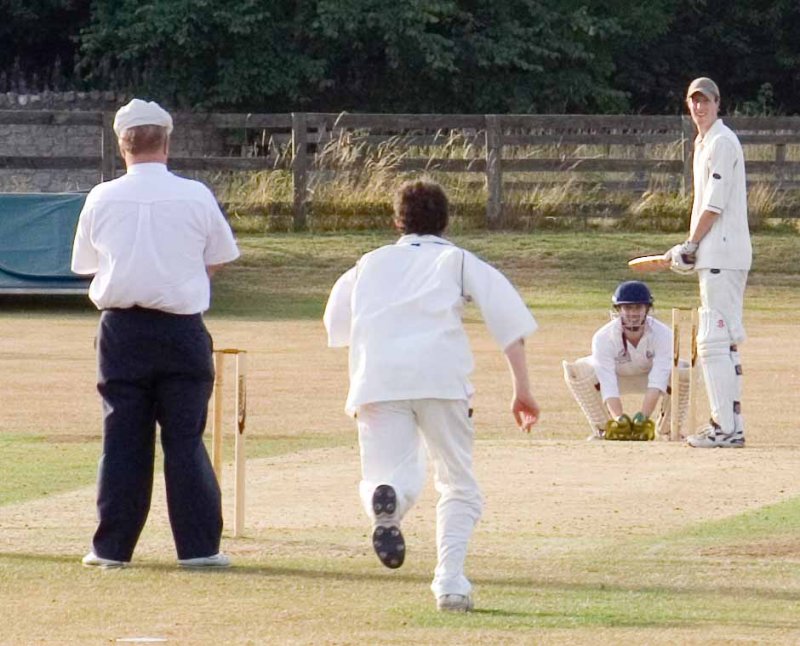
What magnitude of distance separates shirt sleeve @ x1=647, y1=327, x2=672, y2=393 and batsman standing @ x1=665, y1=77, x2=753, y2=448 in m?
1.06

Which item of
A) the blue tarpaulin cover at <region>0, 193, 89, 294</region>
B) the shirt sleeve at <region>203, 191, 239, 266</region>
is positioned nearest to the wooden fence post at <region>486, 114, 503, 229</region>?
the blue tarpaulin cover at <region>0, 193, 89, 294</region>

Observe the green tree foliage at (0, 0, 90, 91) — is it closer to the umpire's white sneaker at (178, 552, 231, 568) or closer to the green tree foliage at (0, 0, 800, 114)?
the green tree foliage at (0, 0, 800, 114)

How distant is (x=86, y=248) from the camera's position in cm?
718

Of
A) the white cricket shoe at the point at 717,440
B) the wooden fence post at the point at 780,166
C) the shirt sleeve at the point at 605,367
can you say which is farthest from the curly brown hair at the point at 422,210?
the wooden fence post at the point at 780,166

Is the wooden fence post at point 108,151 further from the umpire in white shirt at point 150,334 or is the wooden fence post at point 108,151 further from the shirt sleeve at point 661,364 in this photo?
the umpire in white shirt at point 150,334

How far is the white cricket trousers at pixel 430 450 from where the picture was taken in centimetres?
638

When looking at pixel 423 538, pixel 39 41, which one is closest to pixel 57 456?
pixel 423 538

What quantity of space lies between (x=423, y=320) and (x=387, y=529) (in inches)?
26.9

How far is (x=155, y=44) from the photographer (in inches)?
1464

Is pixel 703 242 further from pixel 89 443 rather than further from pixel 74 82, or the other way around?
pixel 74 82

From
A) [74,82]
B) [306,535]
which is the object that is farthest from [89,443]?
[74,82]

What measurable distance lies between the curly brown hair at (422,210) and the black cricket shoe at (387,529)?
87cm

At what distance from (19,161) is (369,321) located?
847 inches

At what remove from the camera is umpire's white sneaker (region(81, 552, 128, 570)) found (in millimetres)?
7195
